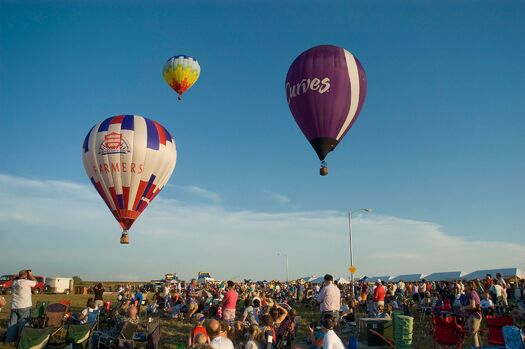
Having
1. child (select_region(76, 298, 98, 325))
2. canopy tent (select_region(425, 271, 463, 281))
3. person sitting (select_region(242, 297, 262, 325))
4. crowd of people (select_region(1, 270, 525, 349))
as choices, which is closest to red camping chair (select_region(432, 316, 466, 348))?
crowd of people (select_region(1, 270, 525, 349))

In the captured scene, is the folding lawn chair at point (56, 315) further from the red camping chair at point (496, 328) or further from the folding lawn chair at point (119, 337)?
the red camping chair at point (496, 328)

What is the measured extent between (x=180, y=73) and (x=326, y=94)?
55.2ft

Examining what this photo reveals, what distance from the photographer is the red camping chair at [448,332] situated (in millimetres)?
9427

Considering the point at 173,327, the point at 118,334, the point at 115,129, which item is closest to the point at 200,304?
the point at 173,327

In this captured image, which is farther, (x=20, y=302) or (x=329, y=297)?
(x=329, y=297)

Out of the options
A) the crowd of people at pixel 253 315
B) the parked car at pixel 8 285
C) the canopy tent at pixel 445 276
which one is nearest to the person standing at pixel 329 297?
the crowd of people at pixel 253 315

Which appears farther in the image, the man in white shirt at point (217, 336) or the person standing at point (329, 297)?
the person standing at point (329, 297)

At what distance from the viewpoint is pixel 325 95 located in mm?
15891

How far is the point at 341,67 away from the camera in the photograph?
16250mm

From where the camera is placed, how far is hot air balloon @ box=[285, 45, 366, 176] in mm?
15898

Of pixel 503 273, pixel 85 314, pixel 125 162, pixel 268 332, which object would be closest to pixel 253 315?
pixel 85 314

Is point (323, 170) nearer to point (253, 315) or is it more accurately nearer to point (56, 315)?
point (253, 315)

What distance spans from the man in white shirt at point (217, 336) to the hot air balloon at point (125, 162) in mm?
14905

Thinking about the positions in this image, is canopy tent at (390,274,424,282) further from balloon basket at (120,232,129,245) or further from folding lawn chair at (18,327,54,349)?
folding lawn chair at (18,327,54,349)
